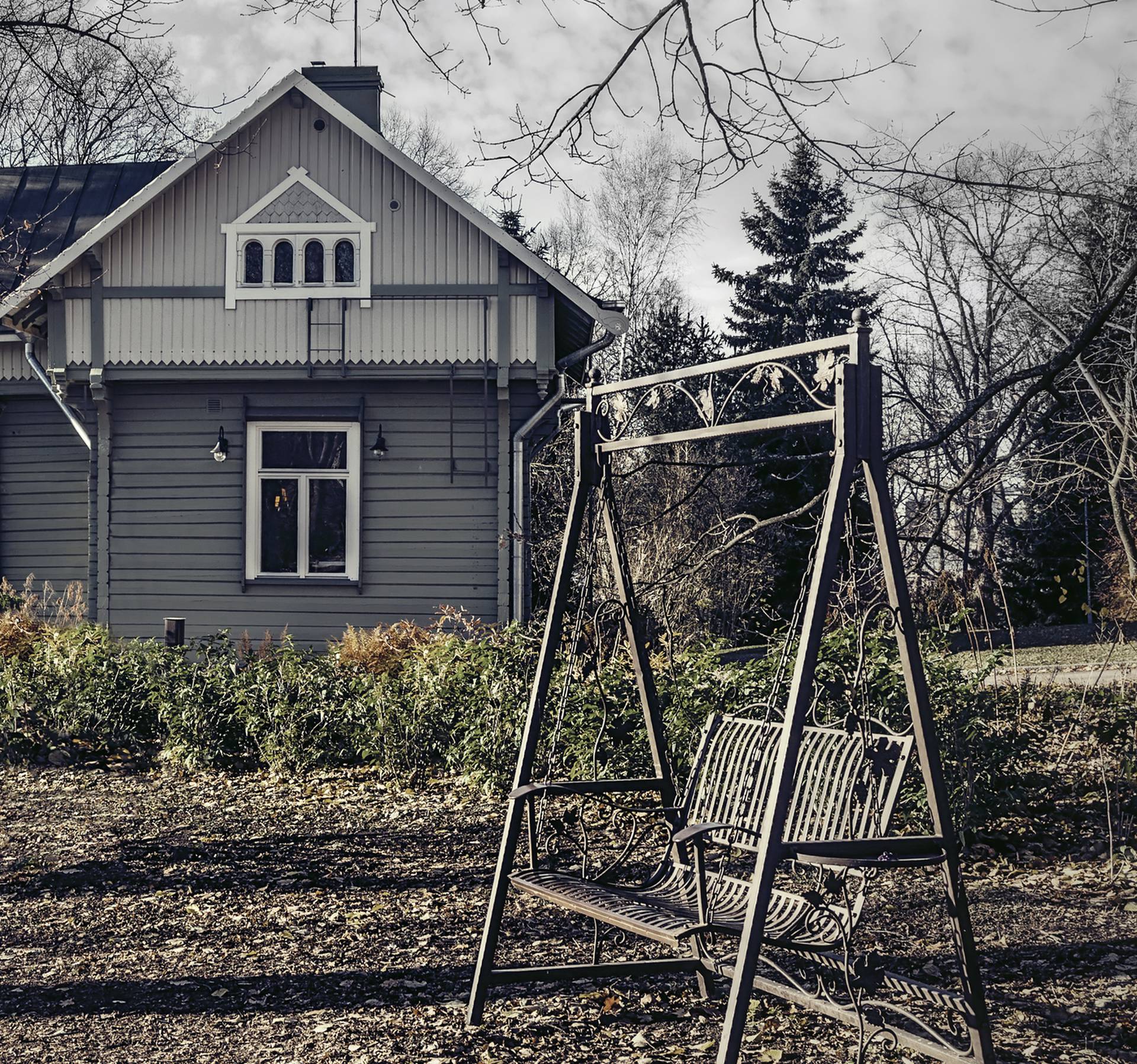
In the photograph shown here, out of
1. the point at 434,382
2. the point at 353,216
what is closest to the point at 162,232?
the point at 353,216

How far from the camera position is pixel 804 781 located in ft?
14.0

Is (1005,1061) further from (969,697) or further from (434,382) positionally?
(434,382)

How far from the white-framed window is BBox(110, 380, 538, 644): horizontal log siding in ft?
0.45

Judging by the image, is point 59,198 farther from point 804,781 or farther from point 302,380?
point 804,781

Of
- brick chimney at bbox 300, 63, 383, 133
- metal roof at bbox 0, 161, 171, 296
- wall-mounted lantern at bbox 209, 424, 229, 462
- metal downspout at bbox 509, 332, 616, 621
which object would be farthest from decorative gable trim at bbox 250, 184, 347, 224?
metal roof at bbox 0, 161, 171, 296

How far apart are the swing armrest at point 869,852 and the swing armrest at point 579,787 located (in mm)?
1117

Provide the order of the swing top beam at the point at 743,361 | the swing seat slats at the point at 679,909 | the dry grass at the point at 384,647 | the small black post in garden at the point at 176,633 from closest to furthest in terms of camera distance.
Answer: the swing top beam at the point at 743,361 < the swing seat slats at the point at 679,909 < the dry grass at the point at 384,647 < the small black post in garden at the point at 176,633

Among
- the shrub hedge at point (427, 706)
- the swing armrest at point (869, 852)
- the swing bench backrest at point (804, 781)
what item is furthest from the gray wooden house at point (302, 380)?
the swing armrest at point (869, 852)

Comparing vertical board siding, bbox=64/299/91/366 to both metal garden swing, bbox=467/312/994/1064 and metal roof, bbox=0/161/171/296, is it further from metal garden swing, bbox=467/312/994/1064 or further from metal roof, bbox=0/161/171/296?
metal garden swing, bbox=467/312/994/1064

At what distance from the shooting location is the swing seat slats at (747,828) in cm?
375

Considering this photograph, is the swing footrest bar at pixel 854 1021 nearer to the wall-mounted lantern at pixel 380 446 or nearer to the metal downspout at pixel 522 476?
the metal downspout at pixel 522 476

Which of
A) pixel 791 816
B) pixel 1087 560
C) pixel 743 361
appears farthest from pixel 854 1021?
pixel 1087 560

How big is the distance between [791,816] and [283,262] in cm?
1046

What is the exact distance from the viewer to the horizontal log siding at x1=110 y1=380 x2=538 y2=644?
13.4m
